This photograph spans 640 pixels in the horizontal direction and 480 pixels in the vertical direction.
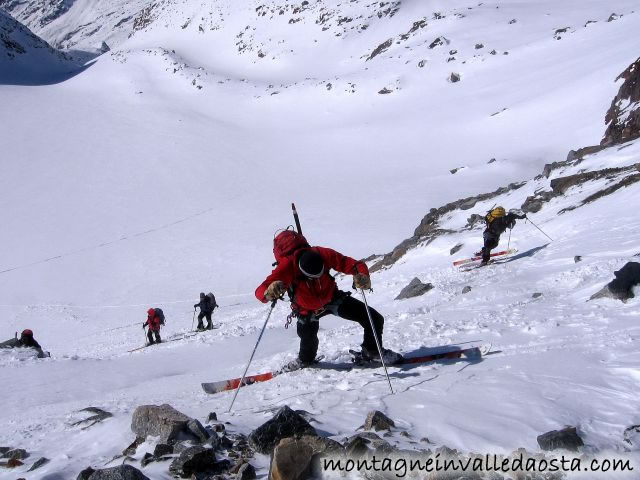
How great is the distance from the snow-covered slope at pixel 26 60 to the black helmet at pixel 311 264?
70.8 metres

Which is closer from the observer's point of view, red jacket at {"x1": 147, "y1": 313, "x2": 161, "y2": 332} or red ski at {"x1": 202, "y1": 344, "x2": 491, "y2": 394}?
red ski at {"x1": 202, "y1": 344, "x2": 491, "y2": 394}

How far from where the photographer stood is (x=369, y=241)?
24.8 meters

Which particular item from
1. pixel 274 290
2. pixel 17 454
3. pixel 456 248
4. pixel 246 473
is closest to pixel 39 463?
pixel 17 454

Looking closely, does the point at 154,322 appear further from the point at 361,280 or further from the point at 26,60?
the point at 26,60

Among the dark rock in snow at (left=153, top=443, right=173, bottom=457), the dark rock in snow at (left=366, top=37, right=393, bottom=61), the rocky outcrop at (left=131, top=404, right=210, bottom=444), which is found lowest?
the dark rock in snow at (left=153, top=443, right=173, bottom=457)

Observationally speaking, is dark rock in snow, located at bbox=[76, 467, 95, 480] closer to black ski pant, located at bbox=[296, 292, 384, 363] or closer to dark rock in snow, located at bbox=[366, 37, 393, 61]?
black ski pant, located at bbox=[296, 292, 384, 363]

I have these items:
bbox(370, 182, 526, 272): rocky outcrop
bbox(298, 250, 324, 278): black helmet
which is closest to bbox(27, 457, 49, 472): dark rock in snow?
bbox(298, 250, 324, 278): black helmet

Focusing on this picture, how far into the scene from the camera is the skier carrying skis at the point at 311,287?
519 centimetres

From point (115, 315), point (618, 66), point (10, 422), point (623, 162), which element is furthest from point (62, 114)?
point (10, 422)

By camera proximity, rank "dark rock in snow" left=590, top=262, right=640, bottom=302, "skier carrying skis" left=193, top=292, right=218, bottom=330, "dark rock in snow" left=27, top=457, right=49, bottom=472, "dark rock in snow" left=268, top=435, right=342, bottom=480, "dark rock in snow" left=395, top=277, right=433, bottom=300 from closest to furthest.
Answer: "dark rock in snow" left=268, top=435, right=342, bottom=480 < "dark rock in snow" left=27, top=457, right=49, bottom=472 < "dark rock in snow" left=590, top=262, right=640, bottom=302 < "dark rock in snow" left=395, top=277, right=433, bottom=300 < "skier carrying skis" left=193, top=292, right=218, bottom=330

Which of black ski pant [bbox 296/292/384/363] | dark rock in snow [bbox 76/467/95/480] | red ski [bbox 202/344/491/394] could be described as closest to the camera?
dark rock in snow [bbox 76/467/95/480]

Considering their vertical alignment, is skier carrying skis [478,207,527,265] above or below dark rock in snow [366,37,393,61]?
below

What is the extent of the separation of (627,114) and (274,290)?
21418 mm

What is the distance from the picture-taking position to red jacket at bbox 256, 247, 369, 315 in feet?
17.3
